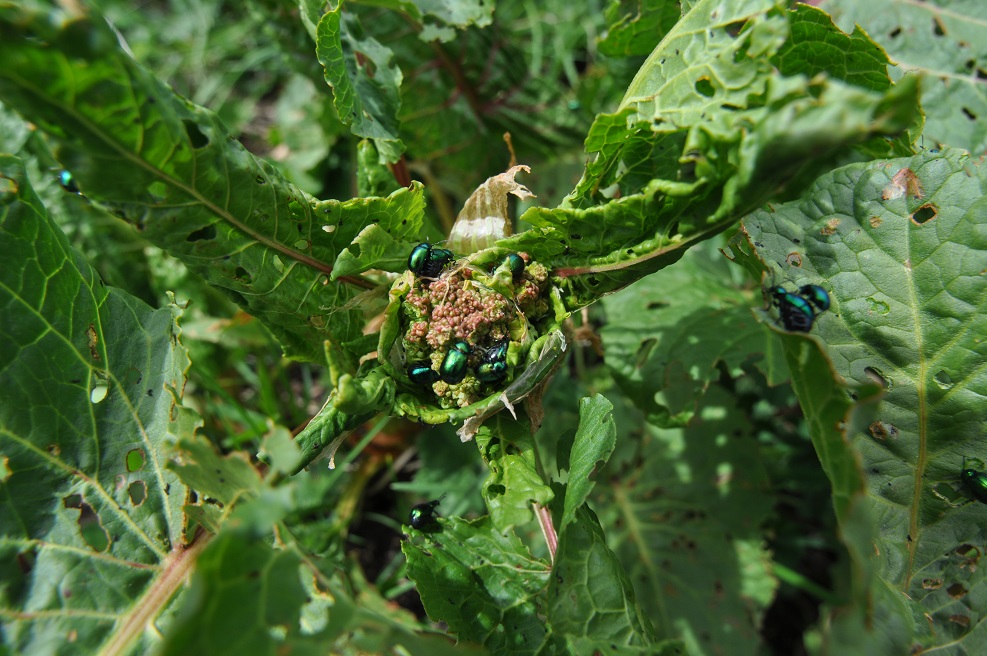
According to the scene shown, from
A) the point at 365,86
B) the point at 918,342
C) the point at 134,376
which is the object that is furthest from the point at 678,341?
the point at 134,376

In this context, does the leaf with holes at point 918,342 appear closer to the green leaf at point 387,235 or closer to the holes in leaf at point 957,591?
the holes in leaf at point 957,591

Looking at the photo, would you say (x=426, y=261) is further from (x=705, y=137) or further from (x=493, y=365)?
(x=705, y=137)

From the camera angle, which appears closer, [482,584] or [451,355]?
[451,355]

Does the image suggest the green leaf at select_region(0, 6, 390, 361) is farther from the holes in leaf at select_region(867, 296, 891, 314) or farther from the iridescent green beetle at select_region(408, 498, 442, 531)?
the holes in leaf at select_region(867, 296, 891, 314)

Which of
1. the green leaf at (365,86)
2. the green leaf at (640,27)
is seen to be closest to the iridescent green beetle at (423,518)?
the green leaf at (365,86)

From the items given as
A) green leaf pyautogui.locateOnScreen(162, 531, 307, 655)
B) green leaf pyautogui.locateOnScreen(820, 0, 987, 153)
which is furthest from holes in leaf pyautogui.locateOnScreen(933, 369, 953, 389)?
green leaf pyautogui.locateOnScreen(162, 531, 307, 655)

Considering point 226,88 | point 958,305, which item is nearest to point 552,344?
point 958,305
